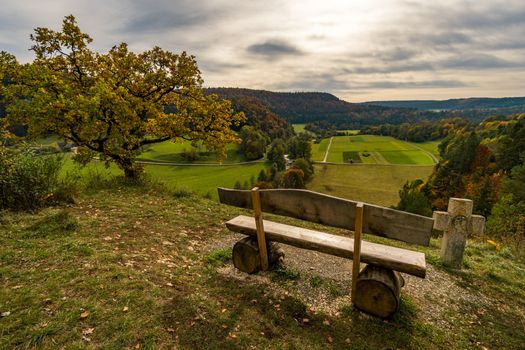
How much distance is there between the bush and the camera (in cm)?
699

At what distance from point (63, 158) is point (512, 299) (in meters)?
11.9

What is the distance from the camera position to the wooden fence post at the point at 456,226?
18.9 feet

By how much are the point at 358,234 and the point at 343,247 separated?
0.52 m

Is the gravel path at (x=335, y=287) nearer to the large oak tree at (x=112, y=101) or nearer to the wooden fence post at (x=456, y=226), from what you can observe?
the wooden fence post at (x=456, y=226)

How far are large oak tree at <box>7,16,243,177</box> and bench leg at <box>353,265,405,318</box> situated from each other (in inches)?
373

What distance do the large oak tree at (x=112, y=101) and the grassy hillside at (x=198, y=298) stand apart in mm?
4528

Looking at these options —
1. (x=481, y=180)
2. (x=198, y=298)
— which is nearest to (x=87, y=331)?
(x=198, y=298)

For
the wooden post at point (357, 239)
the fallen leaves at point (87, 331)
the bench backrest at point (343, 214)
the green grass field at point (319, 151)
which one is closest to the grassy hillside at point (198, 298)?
the fallen leaves at point (87, 331)

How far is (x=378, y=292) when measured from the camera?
13.4 ft

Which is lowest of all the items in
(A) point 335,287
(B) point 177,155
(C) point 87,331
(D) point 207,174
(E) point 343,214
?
(D) point 207,174

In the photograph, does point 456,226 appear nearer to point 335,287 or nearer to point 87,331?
point 335,287

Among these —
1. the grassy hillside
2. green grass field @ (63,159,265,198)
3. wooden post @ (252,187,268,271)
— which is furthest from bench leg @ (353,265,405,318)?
green grass field @ (63,159,265,198)

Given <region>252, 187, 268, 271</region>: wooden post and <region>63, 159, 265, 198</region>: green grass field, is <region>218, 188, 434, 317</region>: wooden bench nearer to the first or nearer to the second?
<region>252, 187, 268, 271</region>: wooden post

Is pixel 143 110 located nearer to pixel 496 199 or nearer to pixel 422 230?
pixel 422 230
